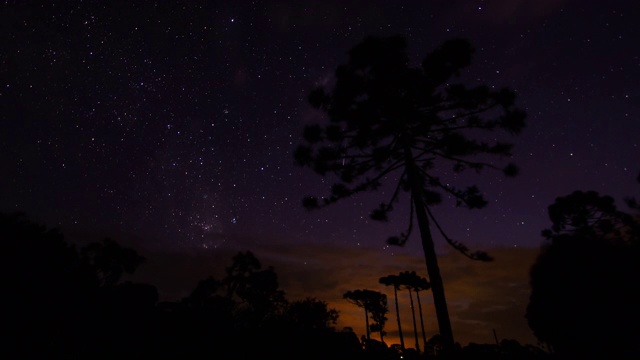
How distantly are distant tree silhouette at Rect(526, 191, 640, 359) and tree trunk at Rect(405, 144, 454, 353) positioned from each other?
9.08m

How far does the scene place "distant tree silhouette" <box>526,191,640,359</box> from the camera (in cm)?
1428

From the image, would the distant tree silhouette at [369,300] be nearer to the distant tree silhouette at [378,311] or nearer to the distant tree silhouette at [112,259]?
the distant tree silhouette at [378,311]

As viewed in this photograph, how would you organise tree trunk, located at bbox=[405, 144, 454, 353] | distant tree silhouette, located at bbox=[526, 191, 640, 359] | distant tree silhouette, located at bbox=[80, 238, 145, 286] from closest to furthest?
tree trunk, located at bbox=[405, 144, 454, 353] → distant tree silhouette, located at bbox=[526, 191, 640, 359] → distant tree silhouette, located at bbox=[80, 238, 145, 286]

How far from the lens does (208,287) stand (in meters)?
53.2

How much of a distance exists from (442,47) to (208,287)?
50.7 meters

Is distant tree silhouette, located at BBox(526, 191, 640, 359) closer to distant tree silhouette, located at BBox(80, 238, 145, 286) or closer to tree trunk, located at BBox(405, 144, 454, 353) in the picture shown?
tree trunk, located at BBox(405, 144, 454, 353)

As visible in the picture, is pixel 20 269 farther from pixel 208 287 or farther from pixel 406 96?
pixel 208 287

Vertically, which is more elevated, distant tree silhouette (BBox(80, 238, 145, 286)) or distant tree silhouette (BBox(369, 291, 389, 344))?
distant tree silhouette (BBox(80, 238, 145, 286))

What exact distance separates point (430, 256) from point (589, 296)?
981cm

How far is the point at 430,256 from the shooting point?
35.3 feet

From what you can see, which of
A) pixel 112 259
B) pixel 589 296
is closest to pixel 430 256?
pixel 589 296

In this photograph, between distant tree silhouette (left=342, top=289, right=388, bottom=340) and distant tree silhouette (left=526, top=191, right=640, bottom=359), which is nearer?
distant tree silhouette (left=526, top=191, right=640, bottom=359)

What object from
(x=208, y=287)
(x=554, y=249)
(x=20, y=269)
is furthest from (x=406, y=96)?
(x=208, y=287)

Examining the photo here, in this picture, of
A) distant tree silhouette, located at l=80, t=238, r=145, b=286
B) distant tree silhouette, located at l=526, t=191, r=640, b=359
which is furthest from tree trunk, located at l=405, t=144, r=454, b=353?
distant tree silhouette, located at l=80, t=238, r=145, b=286
